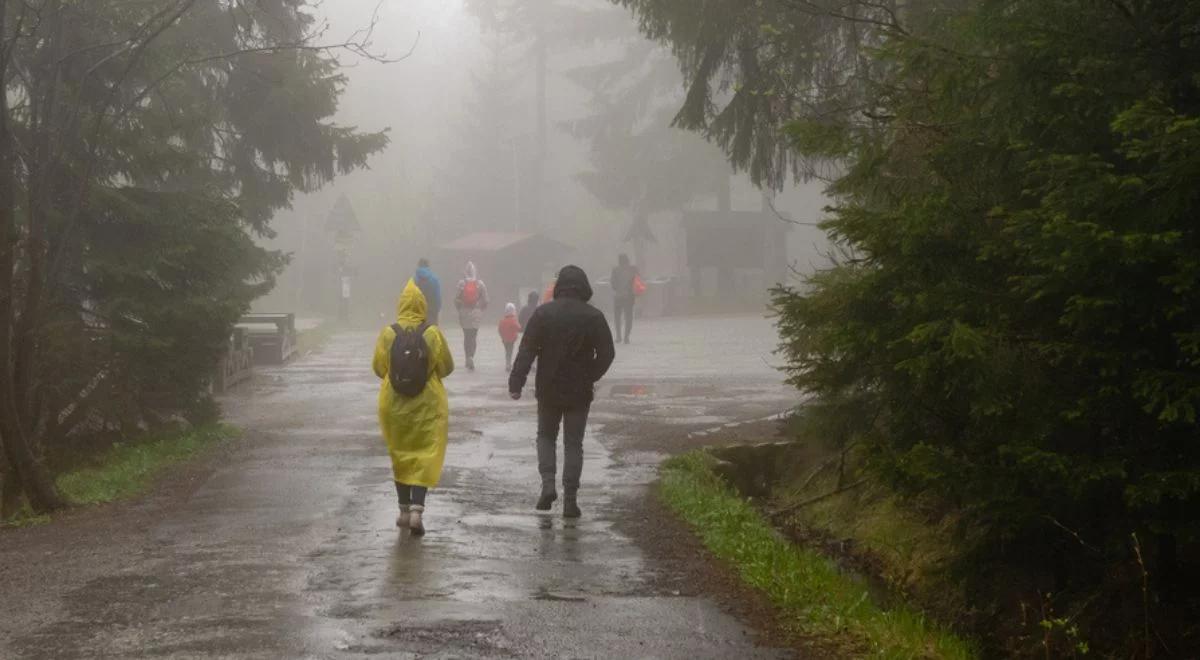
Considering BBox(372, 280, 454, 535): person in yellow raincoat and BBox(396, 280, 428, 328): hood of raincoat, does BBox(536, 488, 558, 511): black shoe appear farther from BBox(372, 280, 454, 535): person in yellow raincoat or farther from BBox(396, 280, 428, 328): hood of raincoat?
BBox(396, 280, 428, 328): hood of raincoat

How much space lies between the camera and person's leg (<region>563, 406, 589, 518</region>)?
10.8 metres

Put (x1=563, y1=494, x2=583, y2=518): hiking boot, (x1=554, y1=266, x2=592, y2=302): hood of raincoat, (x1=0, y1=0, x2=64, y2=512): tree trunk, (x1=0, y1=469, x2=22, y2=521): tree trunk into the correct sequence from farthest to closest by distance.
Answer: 1. (x1=0, y1=469, x2=22, y2=521): tree trunk
2. (x1=0, y1=0, x2=64, y2=512): tree trunk
3. (x1=554, y1=266, x2=592, y2=302): hood of raincoat
4. (x1=563, y1=494, x2=583, y2=518): hiking boot

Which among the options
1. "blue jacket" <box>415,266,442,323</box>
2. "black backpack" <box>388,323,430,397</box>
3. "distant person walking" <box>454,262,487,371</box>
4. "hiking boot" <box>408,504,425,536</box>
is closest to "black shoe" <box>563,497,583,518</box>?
"hiking boot" <box>408,504,425,536</box>

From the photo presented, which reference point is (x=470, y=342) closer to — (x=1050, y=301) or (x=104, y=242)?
(x=104, y=242)

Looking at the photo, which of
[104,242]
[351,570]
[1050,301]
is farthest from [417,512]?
[104,242]

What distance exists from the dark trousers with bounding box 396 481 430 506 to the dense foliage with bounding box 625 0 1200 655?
3334 millimetres

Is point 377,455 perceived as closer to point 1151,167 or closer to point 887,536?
point 887,536

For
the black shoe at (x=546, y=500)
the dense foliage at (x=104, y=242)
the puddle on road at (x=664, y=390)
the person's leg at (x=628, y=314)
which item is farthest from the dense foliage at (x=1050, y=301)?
the person's leg at (x=628, y=314)

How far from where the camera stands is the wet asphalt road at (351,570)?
257 inches

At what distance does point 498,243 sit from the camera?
2459 inches

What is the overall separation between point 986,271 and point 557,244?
55456mm

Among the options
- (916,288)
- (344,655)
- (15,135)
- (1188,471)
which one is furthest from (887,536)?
(15,135)

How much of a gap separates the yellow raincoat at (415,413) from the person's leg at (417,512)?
112 millimetres

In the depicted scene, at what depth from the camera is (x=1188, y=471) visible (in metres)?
5.90
